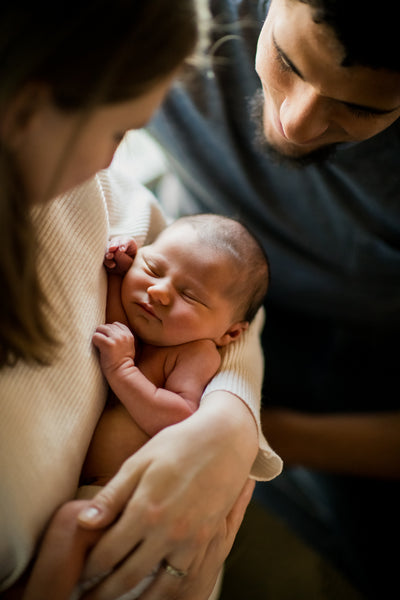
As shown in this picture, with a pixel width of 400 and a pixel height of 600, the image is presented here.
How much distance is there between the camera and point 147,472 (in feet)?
2.41

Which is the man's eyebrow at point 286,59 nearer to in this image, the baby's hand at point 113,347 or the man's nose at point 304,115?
the man's nose at point 304,115

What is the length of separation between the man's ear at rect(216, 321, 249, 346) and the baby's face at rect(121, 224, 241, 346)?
11 mm

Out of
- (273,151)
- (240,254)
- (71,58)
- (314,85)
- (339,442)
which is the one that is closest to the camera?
(71,58)

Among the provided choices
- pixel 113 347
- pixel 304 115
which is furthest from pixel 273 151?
pixel 113 347

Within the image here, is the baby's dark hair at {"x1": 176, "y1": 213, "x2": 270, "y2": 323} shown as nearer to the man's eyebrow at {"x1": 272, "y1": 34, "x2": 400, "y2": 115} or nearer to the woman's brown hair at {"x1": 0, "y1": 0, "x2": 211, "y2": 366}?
the man's eyebrow at {"x1": 272, "y1": 34, "x2": 400, "y2": 115}

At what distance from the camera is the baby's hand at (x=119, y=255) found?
3.19 feet

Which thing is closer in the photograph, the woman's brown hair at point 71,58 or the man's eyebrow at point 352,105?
the woman's brown hair at point 71,58

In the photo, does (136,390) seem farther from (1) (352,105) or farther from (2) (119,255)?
(1) (352,105)

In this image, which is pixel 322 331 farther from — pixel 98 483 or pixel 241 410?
pixel 98 483

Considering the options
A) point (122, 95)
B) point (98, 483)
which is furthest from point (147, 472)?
point (122, 95)

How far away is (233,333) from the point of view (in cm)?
107

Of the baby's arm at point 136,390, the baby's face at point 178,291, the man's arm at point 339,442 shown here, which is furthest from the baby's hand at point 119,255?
the man's arm at point 339,442

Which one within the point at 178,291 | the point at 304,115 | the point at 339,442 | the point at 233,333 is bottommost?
the point at 339,442

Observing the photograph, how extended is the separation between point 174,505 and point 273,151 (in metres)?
0.83
